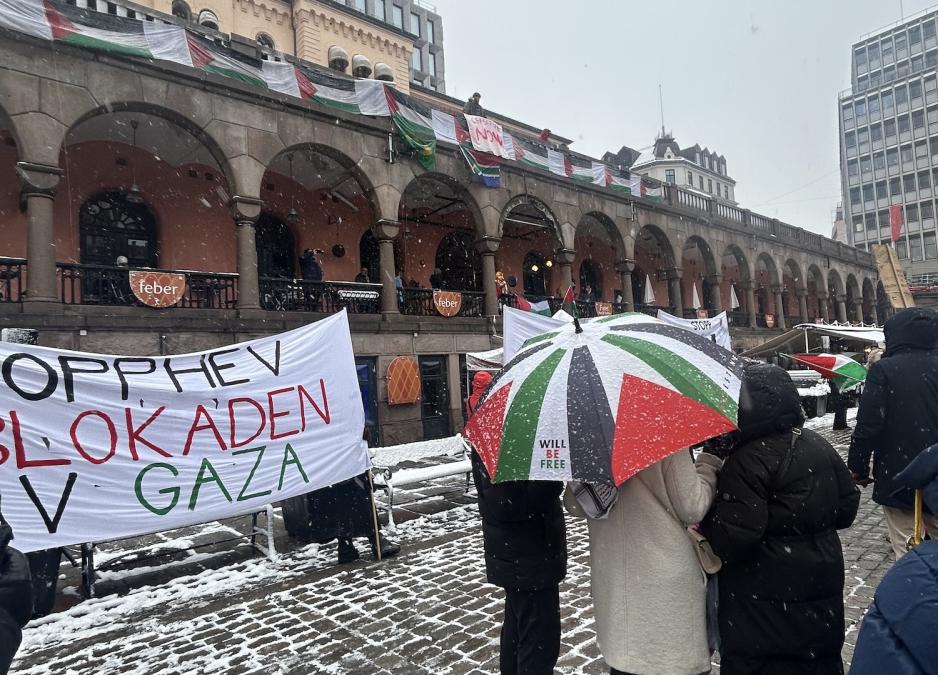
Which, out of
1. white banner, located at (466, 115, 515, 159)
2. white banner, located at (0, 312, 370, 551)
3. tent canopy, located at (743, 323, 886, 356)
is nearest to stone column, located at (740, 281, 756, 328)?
tent canopy, located at (743, 323, 886, 356)

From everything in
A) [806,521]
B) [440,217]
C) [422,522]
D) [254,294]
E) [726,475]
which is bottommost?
[422,522]

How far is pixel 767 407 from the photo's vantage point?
2.24m

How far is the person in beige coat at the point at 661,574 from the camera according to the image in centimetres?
223

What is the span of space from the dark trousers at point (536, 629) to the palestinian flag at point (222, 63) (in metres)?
14.0

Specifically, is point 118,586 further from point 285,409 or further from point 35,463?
point 285,409

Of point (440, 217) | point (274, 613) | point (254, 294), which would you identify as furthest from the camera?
point (440, 217)

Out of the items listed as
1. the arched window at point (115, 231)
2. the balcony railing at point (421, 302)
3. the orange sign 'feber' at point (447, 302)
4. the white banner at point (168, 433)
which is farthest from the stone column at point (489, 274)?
the white banner at point (168, 433)

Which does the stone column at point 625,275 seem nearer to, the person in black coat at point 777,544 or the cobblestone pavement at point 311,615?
the cobblestone pavement at point 311,615

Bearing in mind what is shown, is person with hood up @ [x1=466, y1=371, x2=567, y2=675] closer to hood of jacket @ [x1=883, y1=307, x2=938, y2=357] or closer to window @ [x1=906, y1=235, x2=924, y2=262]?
hood of jacket @ [x1=883, y1=307, x2=938, y2=357]

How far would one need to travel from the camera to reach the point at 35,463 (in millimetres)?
4070

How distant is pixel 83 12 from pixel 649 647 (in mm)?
14975

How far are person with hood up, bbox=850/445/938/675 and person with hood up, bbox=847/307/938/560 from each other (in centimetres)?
285

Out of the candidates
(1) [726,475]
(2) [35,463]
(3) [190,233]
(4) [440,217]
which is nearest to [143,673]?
(2) [35,463]

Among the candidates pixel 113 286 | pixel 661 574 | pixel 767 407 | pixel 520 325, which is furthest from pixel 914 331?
pixel 113 286
